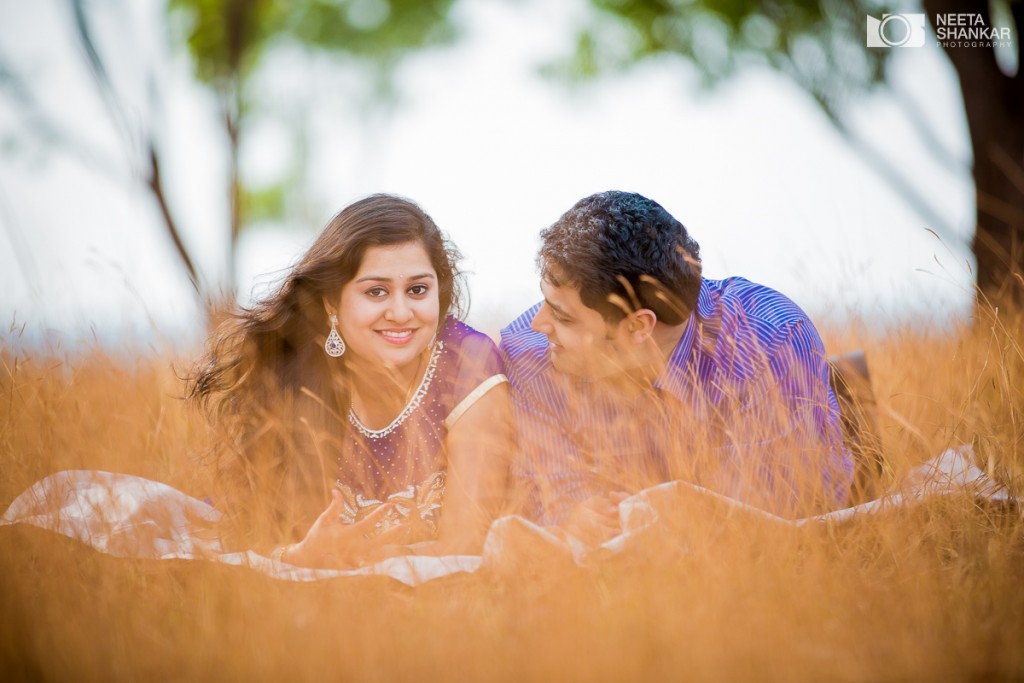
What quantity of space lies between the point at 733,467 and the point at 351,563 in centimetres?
138

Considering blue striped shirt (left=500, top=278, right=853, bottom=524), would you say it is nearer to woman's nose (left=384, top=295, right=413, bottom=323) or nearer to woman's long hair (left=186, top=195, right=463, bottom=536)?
woman's nose (left=384, top=295, right=413, bottom=323)

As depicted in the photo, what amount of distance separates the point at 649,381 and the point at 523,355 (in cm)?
56

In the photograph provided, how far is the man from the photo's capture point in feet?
10.1

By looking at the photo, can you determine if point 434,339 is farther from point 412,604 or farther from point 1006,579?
point 1006,579

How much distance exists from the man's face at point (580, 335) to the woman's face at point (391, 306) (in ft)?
1.51

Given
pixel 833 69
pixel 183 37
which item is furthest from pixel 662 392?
pixel 183 37

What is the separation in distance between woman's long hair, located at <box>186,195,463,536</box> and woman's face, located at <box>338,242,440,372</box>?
0.06 meters

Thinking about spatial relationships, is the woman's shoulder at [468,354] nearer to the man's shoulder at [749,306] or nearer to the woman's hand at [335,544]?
the woman's hand at [335,544]

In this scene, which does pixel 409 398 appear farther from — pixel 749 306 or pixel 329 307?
pixel 749 306

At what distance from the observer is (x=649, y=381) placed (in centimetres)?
340

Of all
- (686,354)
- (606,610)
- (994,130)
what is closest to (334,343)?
(686,354)

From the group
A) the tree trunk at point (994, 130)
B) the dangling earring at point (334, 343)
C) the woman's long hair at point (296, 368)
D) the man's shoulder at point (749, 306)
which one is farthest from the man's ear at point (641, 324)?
the tree trunk at point (994, 130)

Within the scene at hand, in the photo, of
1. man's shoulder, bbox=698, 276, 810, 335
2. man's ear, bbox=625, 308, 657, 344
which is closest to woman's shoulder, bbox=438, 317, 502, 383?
man's ear, bbox=625, 308, 657, 344

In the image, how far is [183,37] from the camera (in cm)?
962
